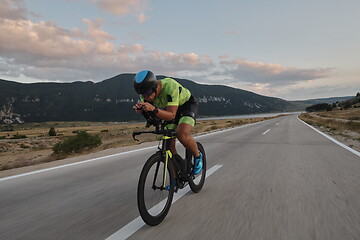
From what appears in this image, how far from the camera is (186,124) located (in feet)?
11.2

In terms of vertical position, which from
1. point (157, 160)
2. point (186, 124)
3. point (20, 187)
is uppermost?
point (186, 124)

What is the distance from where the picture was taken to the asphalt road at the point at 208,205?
2510 millimetres

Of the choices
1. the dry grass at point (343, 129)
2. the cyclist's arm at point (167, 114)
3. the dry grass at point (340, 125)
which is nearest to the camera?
the cyclist's arm at point (167, 114)

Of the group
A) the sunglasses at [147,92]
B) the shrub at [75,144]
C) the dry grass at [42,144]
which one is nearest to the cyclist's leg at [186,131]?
the sunglasses at [147,92]

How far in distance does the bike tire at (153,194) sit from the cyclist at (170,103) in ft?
1.25

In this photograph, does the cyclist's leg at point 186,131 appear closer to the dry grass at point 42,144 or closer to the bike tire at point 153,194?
the bike tire at point 153,194

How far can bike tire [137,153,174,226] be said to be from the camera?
2572 millimetres

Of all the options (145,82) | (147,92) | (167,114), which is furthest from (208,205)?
(145,82)

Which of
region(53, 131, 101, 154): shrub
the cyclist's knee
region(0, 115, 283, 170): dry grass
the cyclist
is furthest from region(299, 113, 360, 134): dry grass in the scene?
region(53, 131, 101, 154): shrub

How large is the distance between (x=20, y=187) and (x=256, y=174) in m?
4.70

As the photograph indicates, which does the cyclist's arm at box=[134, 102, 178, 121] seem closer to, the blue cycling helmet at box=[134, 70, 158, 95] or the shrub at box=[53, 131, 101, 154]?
the blue cycling helmet at box=[134, 70, 158, 95]

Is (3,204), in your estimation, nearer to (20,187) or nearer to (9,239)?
(20,187)

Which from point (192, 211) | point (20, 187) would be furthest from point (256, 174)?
point (20, 187)

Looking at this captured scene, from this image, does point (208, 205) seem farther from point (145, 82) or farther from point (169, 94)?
point (145, 82)
